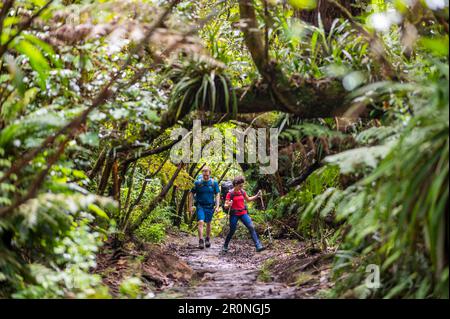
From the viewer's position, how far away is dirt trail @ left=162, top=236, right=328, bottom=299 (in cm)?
509

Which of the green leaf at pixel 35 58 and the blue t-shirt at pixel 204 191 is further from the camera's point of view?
the blue t-shirt at pixel 204 191

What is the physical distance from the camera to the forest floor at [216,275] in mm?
5152

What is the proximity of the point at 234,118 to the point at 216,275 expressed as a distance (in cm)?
241

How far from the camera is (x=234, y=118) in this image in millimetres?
5820

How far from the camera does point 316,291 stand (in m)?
4.79

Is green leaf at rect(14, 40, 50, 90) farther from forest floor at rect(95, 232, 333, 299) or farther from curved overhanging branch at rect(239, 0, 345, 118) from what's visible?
forest floor at rect(95, 232, 333, 299)

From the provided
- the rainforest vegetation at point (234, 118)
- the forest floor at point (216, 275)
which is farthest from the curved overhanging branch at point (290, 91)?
the forest floor at point (216, 275)

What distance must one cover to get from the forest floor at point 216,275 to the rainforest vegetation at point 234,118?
4 centimetres

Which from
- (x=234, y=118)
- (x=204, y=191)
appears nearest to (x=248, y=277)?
(x=234, y=118)

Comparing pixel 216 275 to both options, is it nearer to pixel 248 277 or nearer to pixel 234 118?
pixel 248 277

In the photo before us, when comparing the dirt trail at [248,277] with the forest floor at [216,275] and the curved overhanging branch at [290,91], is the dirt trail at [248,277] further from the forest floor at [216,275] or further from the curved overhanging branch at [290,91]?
the curved overhanging branch at [290,91]

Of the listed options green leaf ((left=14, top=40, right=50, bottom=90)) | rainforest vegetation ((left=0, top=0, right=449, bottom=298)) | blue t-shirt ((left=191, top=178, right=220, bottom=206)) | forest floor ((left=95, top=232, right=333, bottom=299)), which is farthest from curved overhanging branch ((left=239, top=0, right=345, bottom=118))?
blue t-shirt ((left=191, top=178, right=220, bottom=206))
